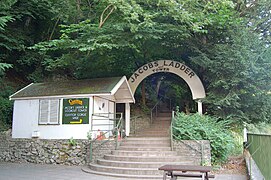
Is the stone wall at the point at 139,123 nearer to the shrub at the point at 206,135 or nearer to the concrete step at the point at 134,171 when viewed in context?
the shrub at the point at 206,135

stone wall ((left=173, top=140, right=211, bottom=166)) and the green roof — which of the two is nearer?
stone wall ((left=173, top=140, right=211, bottom=166))

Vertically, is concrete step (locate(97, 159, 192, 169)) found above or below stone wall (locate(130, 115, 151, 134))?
below

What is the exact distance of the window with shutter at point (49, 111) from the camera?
11977mm

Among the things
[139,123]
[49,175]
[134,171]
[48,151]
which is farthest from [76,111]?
[139,123]

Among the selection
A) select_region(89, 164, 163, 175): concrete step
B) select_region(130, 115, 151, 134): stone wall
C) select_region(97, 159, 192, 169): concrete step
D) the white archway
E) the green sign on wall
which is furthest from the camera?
select_region(130, 115, 151, 134): stone wall

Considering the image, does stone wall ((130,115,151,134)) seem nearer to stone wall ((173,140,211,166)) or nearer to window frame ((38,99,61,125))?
window frame ((38,99,61,125))

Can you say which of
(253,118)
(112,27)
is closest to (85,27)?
(112,27)

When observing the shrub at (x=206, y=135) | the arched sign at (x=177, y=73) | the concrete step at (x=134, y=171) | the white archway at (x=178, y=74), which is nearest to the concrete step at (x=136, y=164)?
the concrete step at (x=134, y=171)

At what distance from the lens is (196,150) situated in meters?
9.99

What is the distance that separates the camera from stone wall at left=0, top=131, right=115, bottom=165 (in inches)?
442

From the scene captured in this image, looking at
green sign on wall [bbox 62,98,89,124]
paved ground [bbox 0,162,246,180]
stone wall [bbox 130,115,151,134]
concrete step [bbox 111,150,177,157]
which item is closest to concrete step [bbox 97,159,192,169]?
concrete step [bbox 111,150,177,157]

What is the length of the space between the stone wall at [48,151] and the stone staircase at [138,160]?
0.82 metres

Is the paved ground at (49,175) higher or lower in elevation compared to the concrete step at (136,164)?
lower

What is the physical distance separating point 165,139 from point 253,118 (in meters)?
4.84
